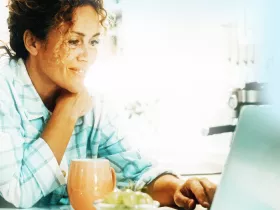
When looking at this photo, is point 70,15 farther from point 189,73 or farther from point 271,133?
point 271,133

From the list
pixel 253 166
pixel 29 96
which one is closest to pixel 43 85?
pixel 29 96

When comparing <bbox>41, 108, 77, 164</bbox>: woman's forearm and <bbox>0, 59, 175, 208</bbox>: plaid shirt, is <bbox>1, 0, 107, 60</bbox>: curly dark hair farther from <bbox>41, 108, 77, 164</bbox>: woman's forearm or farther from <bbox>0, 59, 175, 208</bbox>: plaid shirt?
<bbox>41, 108, 77, 164</bbox>: woman's forearm

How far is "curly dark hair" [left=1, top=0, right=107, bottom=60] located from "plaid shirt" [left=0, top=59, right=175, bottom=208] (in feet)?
0.13

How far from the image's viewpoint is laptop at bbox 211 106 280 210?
2.13ft

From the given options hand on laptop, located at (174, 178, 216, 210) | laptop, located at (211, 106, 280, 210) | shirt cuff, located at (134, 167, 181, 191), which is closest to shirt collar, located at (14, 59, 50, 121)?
shirt cuff, located at (134, 167, 181, 191)

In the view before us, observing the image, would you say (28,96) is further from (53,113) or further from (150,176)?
(150,176)

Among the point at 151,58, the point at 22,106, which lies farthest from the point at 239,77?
the point at 22,106

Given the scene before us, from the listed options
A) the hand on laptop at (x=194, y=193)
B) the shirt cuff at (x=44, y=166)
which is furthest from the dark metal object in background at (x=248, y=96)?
the shirt cuff at (x=44, y=166)

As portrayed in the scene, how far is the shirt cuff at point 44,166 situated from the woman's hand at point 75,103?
0.35ft

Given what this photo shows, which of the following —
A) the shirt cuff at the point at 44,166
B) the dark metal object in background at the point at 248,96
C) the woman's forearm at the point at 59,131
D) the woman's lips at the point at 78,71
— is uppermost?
the woman's lips at the point at 78,71

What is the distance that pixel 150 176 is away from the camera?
3.52ft

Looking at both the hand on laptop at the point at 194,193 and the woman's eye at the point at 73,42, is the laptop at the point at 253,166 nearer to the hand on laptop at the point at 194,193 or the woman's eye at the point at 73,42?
the hand on laptop at the point at 194,193

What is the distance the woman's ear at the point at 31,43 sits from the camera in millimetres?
1136

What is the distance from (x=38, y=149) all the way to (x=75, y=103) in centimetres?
15
